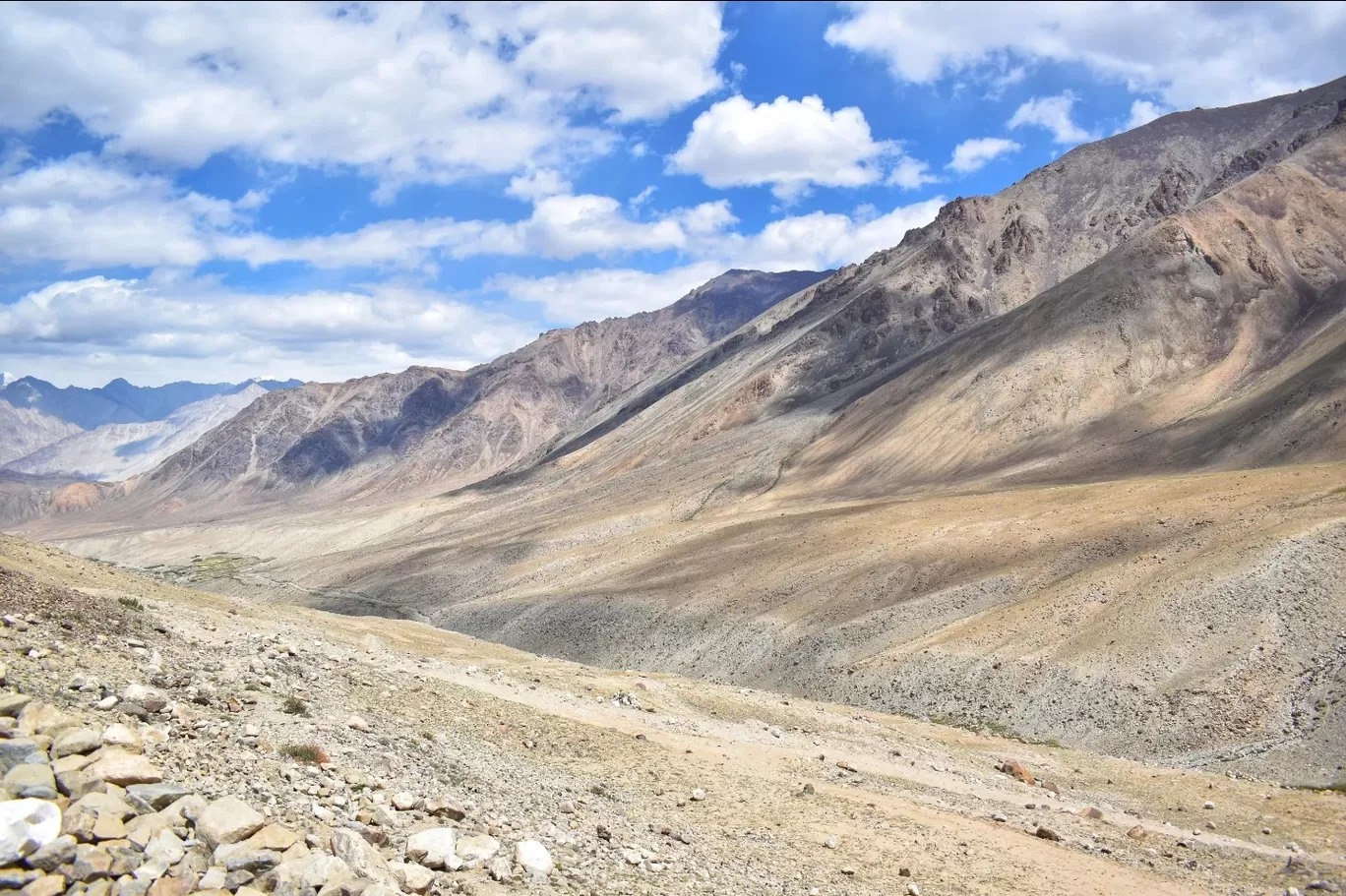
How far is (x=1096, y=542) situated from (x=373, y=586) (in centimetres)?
7227

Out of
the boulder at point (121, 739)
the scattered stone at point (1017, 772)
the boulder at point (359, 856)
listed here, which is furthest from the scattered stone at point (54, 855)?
the scattered stone at point (1017, 772)

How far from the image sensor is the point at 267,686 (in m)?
18.2

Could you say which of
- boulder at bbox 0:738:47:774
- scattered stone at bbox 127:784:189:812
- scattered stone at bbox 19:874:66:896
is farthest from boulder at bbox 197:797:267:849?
boulder at bbox 0:738:47:774

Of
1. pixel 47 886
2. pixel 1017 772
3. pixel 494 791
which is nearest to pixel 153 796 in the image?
pixel 47 886

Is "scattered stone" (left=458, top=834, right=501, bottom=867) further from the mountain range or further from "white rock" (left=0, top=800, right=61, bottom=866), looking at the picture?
the mountain range

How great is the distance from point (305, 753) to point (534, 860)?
374 centimetres

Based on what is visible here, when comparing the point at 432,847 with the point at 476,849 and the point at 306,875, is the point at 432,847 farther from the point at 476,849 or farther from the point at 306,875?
the point at 306,875

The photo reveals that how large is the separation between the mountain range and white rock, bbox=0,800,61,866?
31437 mm

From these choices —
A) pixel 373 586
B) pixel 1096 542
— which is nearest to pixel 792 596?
pixel 1096 542

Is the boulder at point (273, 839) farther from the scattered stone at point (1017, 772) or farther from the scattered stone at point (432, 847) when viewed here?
the scattered stone at point (1017, 772)

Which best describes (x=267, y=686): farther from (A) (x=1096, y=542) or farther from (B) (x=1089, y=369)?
(B) (x=1089, y=369)

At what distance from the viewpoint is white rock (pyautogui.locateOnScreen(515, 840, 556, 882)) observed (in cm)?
1224

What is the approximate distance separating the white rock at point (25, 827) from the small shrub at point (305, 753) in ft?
14.8

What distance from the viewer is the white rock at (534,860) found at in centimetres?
1224
